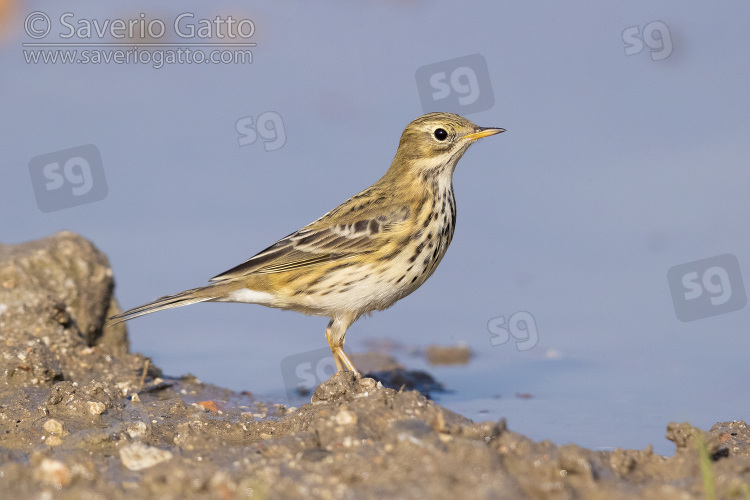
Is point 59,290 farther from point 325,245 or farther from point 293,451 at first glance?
point 293,451

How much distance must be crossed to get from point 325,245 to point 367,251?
446mm

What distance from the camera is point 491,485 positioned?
178 inches

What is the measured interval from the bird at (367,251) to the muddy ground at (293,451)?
881 millimetres

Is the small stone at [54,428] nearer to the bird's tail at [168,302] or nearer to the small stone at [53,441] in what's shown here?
the small stone at [53,441]

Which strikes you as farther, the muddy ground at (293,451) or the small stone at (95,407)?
the small stone at (95,407)

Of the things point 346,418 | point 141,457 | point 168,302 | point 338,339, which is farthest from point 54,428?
point 338,339

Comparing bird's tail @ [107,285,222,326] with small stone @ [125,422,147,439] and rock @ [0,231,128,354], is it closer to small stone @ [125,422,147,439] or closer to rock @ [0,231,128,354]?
rock @ [0,231,128,354]

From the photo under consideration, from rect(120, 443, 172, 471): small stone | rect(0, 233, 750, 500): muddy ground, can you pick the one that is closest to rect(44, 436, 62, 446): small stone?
rect(0, 233, 750, 500): muddy ground

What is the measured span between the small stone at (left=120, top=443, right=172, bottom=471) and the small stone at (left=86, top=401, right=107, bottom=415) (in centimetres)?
151

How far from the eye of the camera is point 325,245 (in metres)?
8.34

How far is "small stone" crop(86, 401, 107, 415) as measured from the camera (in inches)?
269

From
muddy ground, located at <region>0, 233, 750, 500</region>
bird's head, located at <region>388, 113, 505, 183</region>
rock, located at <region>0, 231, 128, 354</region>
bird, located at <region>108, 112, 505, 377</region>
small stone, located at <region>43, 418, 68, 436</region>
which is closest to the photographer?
muddy ground, located at <region>0, 233, 750, 500</region>

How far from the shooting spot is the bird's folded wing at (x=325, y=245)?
8.12m

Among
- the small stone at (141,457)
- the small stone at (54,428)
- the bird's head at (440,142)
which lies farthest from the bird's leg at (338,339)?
the small stone at (141,457)
